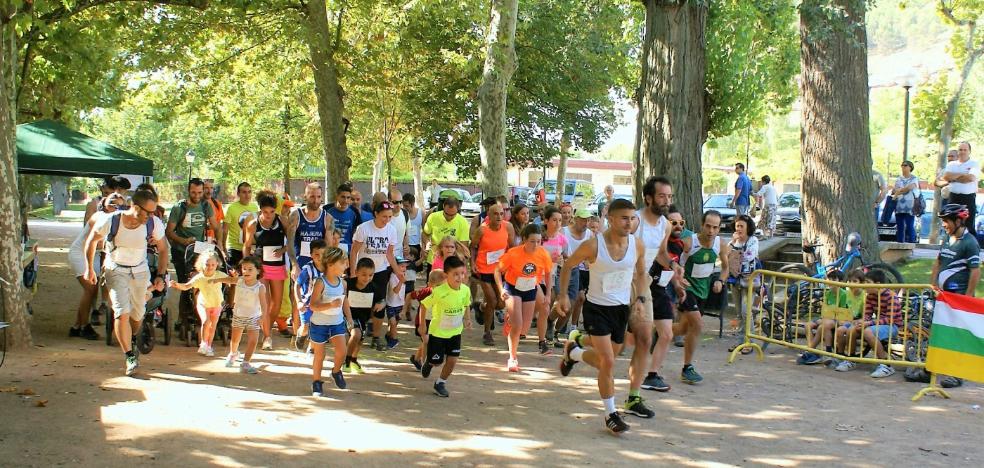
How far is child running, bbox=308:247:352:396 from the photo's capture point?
25.6 feet

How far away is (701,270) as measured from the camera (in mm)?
9852

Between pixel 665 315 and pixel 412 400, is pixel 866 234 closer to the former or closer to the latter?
pixel 665 315

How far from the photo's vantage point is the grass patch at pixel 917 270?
46.0 feet

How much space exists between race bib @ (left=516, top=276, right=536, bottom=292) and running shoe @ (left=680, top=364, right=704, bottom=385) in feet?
6.08

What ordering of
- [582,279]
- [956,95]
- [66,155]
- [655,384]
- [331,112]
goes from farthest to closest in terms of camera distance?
[956,95] < [331,112] < [66,155] < [582,279] < [655,384]

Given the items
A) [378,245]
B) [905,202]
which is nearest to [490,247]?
[378,245]

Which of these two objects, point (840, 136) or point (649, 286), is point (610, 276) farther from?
point (840, 136)

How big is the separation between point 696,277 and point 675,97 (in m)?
4.03

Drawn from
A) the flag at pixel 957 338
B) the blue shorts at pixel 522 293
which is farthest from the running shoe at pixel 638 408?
the flag at pixel 957 338

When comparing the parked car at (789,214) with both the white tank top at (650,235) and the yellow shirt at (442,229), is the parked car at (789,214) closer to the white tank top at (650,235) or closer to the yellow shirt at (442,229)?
the yellow shirt at (442,229)

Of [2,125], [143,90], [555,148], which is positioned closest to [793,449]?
[2,125]

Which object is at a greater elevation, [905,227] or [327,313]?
[905,227]

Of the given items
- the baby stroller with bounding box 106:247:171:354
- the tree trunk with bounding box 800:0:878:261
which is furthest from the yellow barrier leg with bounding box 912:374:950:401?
the baby stroller with bounding box 106:247:171:354

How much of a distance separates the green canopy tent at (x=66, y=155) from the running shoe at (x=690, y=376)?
871cm
